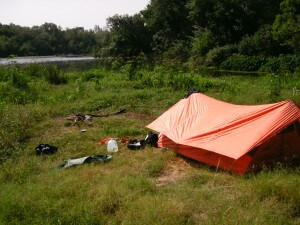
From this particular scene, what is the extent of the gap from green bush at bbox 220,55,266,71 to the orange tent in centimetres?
1643

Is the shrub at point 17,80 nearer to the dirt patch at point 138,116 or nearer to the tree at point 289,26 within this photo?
the dirt patch at point 138,116

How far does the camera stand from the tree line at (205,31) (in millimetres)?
23658

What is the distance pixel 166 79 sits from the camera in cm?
1229

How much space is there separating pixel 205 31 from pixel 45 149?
25.7 metres

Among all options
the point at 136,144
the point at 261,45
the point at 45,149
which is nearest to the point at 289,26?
the point at 261,45

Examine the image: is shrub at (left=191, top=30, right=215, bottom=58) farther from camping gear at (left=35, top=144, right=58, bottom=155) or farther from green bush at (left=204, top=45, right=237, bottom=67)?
camping gear at (left=35, top=144, right=58, bottom=155)

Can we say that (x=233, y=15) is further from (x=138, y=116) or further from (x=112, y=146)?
(x=112, y=146)

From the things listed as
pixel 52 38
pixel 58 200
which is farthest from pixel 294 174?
pixel 52 38

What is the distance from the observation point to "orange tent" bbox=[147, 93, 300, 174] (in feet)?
15.8

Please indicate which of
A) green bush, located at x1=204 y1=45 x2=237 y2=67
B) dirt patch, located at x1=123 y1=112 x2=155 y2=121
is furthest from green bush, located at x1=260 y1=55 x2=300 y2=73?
dirt patch, located at x1=123 y1=112 x2=155 y2=121

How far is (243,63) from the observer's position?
867 inches

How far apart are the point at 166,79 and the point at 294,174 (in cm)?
818

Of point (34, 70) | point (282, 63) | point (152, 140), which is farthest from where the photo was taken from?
point (282, 63)

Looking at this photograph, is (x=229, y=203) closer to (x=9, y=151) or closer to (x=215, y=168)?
(x=215, y=168)
